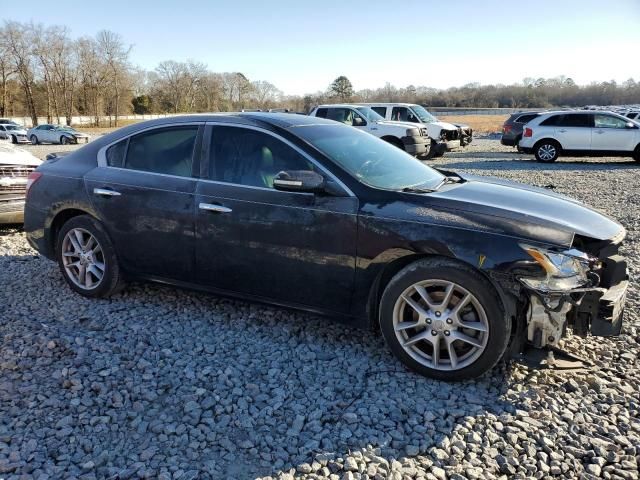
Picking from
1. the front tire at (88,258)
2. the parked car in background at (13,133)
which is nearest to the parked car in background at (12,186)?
the front tire at (88,258)

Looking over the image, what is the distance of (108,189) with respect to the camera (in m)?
4.36

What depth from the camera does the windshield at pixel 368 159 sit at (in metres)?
3.66

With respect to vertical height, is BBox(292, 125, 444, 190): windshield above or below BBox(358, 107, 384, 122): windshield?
below

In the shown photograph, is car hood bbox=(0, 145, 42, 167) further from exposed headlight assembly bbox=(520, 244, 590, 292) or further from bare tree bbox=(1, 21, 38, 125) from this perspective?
bare tree bbox=(1, 21, 38, 125)

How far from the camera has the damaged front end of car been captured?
296 centimetres

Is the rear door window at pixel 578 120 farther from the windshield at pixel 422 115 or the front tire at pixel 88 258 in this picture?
the front tire at pixel 88 258

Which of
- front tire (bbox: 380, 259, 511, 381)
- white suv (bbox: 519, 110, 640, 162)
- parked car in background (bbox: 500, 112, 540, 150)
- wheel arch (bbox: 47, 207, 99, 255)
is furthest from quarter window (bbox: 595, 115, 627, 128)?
wheel arch (bbox: 47, 207, 99, 255)

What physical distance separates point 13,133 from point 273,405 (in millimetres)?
40745

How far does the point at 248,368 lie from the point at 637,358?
2716 millimetres

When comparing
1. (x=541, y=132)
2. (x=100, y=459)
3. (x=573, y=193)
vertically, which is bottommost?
(x=100, y=459)

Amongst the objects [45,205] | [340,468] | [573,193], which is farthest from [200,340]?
[573,193]

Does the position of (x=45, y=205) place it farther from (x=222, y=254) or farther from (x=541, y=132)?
(x=541, y=132)

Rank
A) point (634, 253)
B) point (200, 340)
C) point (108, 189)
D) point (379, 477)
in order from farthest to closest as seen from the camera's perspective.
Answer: point (634, 253), point (108, 189), point (200, 340), point (379, 477)

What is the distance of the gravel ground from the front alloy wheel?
19 cm
